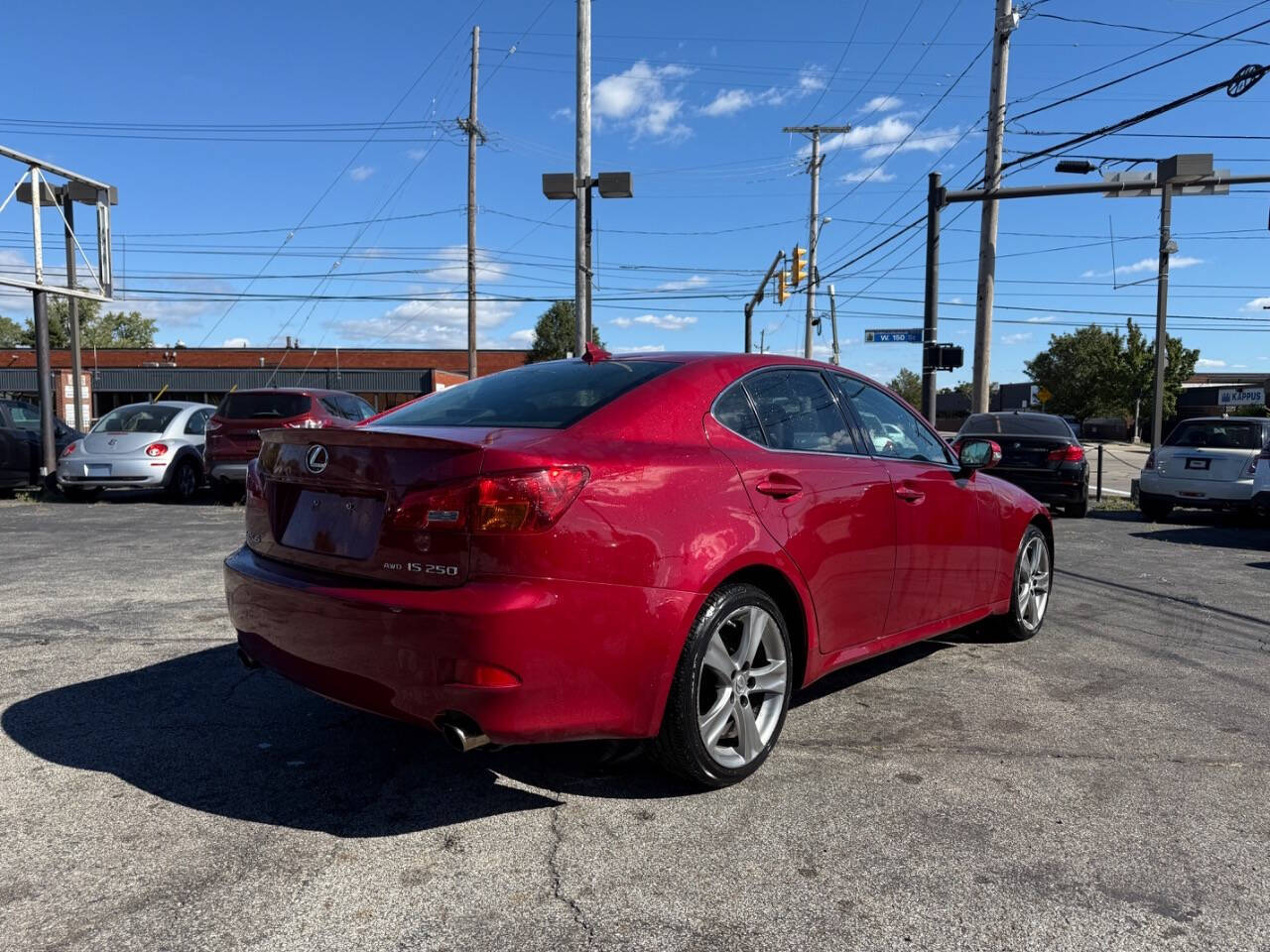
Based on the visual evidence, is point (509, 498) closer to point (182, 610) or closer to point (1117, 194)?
point (182, 610)

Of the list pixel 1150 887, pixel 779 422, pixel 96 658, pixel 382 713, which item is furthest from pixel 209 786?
pixel 1150 887

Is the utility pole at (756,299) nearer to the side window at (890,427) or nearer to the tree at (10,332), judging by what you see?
the side window at (890,427)

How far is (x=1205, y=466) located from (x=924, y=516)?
33.9 feet

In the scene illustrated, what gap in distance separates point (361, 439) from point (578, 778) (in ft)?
4.75

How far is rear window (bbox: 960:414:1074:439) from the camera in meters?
13.5

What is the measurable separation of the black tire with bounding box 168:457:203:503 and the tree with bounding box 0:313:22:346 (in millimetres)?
103258

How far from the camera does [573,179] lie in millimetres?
16594

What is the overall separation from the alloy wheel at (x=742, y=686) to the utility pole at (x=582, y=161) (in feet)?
45.7

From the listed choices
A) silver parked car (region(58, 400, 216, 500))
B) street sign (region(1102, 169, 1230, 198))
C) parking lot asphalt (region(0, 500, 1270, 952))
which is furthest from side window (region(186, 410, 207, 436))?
street sign (region(1102, 169, 1230, 198))

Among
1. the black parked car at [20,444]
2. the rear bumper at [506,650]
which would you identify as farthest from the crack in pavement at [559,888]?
the black parked car at [20,444]

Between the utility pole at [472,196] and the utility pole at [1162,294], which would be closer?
the utility pole at [1162,294]

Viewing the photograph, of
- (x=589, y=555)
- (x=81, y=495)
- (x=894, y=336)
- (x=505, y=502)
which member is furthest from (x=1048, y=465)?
(x=81, y=495)

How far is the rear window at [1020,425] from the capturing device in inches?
532

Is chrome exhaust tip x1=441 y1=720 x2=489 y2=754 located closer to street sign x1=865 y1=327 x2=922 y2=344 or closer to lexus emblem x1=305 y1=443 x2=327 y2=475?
lexus emblem x1=305 y1=443 x2=327 y2=475
